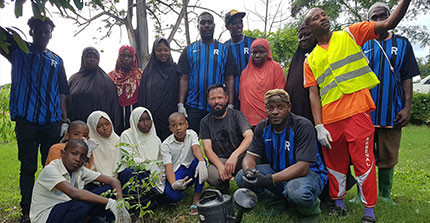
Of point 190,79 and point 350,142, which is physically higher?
point 190,79

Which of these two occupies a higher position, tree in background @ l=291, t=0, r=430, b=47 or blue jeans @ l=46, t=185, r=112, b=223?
tree in background @ l=291, t=0, r=430, b=47

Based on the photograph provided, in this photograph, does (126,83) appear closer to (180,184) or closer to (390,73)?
(180,184)

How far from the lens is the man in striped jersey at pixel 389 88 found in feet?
11.1

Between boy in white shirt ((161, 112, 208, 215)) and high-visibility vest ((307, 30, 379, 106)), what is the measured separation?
1.59 m

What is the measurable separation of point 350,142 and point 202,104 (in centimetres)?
207

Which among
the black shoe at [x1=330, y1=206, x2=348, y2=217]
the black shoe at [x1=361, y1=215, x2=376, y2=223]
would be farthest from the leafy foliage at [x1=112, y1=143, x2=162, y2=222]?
the black shoe at [x1=361, y1=215, x2=376, y2=223]

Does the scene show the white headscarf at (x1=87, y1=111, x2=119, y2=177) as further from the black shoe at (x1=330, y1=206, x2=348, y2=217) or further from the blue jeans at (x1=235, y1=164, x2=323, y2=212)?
the black shoe at (x1=330, y1=206, x2=348, y2=217)

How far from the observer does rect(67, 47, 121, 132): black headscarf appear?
163 inches

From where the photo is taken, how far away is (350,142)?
283 cm

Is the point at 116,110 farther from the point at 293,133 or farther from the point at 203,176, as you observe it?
the point at 293,133

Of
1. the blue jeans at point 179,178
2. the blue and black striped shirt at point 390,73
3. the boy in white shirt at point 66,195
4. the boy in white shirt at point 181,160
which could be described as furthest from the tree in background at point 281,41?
the boy in white shirt at point 66,195

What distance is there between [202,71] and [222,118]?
902mm

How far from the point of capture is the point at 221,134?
145 inches

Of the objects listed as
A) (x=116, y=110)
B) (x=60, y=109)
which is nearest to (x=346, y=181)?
(x=116, y=110)
